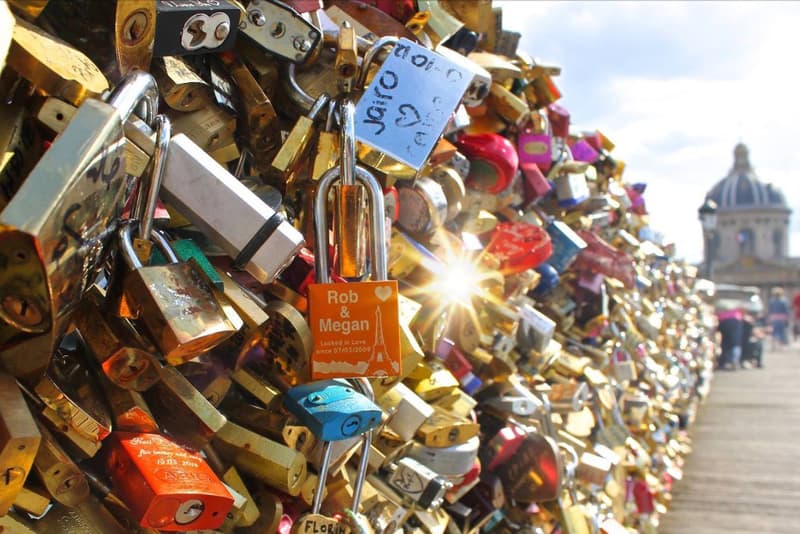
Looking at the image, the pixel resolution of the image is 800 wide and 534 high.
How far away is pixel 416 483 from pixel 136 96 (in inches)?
35.4

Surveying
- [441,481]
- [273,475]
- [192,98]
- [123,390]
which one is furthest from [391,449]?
[192,98]

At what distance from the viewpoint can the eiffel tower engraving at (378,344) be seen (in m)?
1.08

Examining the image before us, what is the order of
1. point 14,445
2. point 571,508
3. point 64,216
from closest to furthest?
point 64,216 → point 14,445 → point 571,508

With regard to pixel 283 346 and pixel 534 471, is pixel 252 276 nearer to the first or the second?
pixel 283 346

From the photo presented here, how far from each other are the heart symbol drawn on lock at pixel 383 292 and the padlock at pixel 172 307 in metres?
0.22

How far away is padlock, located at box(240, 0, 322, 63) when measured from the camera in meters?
1.30

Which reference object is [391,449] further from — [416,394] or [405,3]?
[405,3]

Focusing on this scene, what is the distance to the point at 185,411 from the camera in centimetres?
105

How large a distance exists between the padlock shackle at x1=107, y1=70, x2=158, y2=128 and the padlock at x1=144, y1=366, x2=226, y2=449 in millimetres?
318

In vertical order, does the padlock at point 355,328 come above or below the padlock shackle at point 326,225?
below

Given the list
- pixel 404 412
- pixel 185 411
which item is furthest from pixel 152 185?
pixel 404 412

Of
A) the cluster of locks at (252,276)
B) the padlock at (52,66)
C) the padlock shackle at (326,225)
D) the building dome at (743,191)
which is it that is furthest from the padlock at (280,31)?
the building dome at (743,191)

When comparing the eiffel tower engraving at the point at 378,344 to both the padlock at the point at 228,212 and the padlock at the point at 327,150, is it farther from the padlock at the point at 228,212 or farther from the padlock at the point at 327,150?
the padlock at the point at 327,150

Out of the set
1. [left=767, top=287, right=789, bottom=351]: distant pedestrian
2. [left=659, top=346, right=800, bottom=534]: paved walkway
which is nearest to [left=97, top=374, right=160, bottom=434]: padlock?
[left=659, top=346, right=800, bottom=534]: paved walkway
